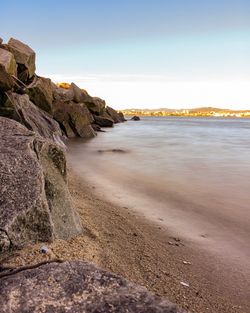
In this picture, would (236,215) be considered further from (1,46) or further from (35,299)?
(1,46)

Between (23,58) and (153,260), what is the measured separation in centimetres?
1646

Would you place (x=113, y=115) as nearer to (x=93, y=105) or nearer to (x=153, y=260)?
→ (x=93, y=105)

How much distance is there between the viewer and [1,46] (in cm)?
1744

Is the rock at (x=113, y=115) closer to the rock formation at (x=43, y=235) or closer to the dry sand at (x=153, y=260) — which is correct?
the dry sand at (x=153, y=260)

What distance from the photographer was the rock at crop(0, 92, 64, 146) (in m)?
12.6

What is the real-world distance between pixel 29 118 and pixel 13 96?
1057mm

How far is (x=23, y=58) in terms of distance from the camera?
60.5 ft

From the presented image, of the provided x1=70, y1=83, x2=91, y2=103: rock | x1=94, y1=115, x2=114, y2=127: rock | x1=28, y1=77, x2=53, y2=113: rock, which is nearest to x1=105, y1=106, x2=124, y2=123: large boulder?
x1=94, y1=115, x2=114, y2=127: rock

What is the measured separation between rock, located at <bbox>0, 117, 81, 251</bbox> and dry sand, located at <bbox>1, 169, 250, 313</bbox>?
16 centimetres

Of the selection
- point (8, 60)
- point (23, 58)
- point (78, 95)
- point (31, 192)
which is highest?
point (23, 58)

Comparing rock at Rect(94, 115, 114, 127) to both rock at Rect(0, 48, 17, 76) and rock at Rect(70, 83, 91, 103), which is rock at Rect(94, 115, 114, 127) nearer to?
rock at Rect(70, 83, 91, 103)

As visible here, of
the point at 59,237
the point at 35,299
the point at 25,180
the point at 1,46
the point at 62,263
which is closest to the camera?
the point at 35,299

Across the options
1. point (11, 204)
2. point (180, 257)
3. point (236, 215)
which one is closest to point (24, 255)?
point (11, 204)

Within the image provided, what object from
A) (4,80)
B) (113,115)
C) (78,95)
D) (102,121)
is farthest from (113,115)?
(4,80)
